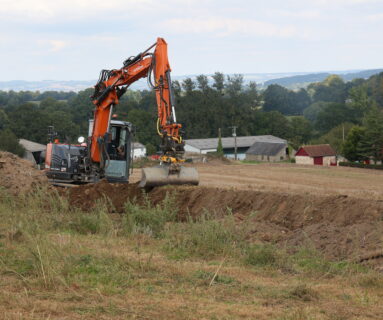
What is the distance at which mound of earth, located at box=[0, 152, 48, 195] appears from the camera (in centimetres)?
1900

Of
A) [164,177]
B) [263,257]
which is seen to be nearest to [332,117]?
[164,177]

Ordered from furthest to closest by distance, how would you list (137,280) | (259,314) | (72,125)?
(72,125), (137,280), (259,314)

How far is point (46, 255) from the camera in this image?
9141 mm

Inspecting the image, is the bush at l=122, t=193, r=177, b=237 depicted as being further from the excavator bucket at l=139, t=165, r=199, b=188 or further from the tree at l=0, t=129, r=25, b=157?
the tree at l=0, t=129, r=25, b=157

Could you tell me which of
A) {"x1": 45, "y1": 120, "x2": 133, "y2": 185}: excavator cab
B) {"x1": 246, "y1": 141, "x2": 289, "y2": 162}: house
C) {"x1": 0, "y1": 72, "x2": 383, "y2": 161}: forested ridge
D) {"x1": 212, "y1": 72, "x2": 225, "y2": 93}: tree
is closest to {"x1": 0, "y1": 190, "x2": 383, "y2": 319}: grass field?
{"x1": 45, "y1": 120, "x2": 133, "y2": 185}: excavator cab

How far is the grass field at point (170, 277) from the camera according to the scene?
763cm

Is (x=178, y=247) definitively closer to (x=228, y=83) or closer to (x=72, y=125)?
(x=72, y=125)

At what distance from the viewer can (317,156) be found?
221 feet

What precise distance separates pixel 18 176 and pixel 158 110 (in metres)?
4.86

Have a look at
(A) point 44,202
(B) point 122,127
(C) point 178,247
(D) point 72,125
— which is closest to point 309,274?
(C) point 178,247

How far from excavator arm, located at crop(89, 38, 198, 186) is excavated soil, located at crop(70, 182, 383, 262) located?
55cm

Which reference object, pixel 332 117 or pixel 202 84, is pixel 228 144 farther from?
pixel 332 117

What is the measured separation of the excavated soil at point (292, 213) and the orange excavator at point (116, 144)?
61 cm

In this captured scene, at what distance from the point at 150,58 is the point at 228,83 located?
8838 centimetres
